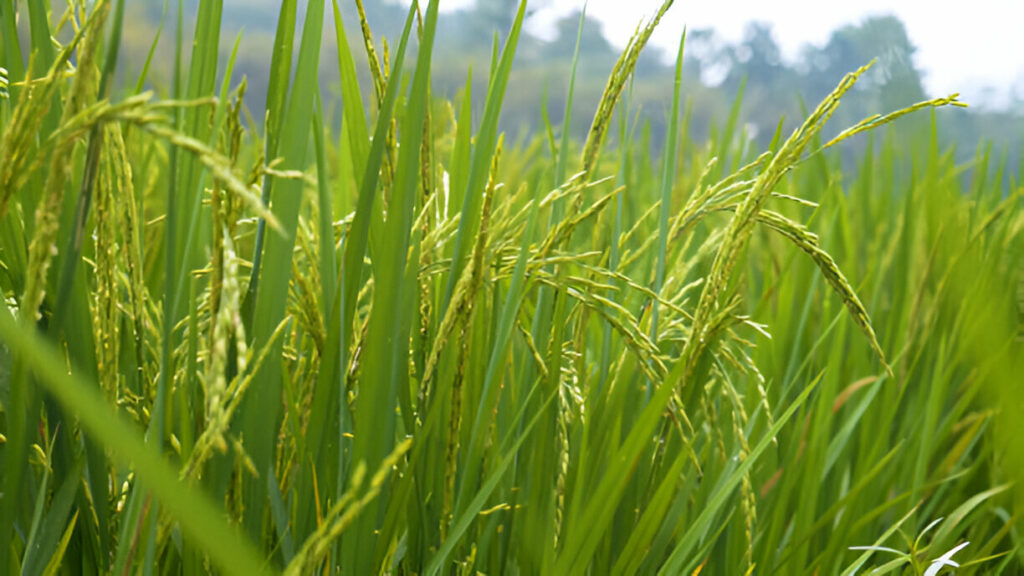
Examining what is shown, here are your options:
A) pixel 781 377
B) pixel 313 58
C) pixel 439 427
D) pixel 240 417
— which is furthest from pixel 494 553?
pixel 781 377

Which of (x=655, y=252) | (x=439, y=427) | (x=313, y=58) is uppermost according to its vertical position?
(x=313, y=58)

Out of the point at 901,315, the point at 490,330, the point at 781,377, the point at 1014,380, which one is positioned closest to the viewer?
the point at 1014,380

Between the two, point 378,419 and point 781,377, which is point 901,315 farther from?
point 378,419

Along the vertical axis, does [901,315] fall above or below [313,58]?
below

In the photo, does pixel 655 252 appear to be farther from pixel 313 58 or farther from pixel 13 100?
pixel 13 100

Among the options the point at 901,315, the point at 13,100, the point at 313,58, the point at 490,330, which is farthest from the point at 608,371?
the point at 901,315

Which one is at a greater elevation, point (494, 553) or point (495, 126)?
point (495, 126)

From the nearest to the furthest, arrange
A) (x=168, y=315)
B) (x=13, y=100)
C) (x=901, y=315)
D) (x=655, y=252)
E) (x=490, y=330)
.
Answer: (x=168, y=315)
(x=13, y=100)
(x=490, y=330)
(x=655, y=252)
(x=901, y=315)

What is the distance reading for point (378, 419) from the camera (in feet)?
1.53

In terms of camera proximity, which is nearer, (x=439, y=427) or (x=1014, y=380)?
(x=1014, y=380)

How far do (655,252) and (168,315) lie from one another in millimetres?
472

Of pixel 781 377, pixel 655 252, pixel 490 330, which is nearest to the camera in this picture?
pixel 490 330

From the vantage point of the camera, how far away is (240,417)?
1.56 feet

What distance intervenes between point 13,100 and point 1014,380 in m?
0.56
